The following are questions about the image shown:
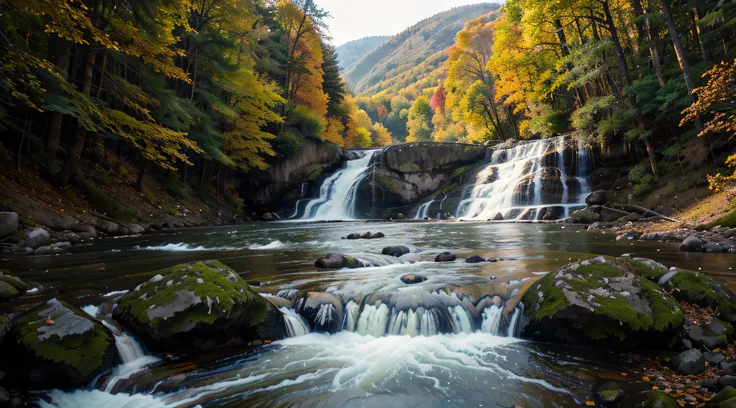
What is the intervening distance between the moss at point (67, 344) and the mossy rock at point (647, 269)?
267 inches

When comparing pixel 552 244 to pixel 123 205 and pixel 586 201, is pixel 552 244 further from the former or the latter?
pixel 123 205

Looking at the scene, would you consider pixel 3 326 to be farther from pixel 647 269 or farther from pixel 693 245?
pixel 693 245

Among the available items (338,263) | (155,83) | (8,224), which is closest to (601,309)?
(338,263)

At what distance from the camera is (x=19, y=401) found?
10.3 ft

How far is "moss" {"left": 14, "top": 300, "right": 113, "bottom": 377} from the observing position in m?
Result: 3.47

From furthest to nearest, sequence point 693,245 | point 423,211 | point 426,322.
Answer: point 423,211
point 693,245
point 426,322

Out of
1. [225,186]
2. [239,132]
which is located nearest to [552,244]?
[239,132]

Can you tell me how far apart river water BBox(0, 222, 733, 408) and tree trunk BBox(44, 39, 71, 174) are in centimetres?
647

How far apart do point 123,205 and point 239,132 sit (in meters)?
9.91

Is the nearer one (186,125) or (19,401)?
(19,401)

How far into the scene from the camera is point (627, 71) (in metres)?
15.2

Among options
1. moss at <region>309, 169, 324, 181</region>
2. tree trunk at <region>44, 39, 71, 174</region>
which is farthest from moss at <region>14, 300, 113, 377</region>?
moss at <region>309, 169, 324, 181</region>

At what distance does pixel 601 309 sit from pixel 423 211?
826 inches

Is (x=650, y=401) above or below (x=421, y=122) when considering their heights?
below
